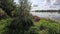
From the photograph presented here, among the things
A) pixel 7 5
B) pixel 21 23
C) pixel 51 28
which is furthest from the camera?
→ pixel 7 5

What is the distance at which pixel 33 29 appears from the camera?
16.2 feet

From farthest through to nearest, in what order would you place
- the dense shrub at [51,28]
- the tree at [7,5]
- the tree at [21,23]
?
the tree at [7,5]
the tree at [21,23]
the dense shrub at [51,28]

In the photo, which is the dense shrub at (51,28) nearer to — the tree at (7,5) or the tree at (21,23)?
the tree at (21,23)

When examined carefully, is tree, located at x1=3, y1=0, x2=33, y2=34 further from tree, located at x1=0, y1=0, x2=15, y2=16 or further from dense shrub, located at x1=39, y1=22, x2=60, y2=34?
tree, located at x1=0, y1=0, x2=15, y2=16

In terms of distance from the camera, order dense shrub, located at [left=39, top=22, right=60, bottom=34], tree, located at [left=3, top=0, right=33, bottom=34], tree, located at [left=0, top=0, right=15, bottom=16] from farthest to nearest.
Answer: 1. tree, located at [left=0, top=0, right=15, bottom=16]
2. tree, located at [left=3, top=0, right=33, bottom=34]
3. dense shrub, located at [left=39, top=22, right=60, bottom=34]

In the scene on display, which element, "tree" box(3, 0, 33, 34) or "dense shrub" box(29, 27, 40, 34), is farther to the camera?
"tree" box(3, 0, 33, 34)

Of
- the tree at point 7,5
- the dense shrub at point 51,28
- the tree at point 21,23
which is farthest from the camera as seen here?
the tree at point 7,5

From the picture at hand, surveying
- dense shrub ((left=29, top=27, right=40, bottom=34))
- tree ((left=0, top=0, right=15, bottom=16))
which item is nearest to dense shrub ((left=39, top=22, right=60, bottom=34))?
dense shrub ((left=29, top=27, right=40, bottom=34))

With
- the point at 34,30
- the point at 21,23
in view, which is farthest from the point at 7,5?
the point at 34,30

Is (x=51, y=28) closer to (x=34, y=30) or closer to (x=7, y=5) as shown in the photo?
(x=34, y=30)

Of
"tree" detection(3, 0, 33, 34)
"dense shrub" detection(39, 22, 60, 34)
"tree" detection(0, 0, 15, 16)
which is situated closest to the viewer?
"dense shrub" detection(39, 22, 60, 34)

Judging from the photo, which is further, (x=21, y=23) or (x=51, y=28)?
(x=21, y=23)

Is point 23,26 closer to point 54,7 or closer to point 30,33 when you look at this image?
point 30,33

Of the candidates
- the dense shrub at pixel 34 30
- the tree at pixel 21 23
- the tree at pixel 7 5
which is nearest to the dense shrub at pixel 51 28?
the dense shrub at pixel 34 30
